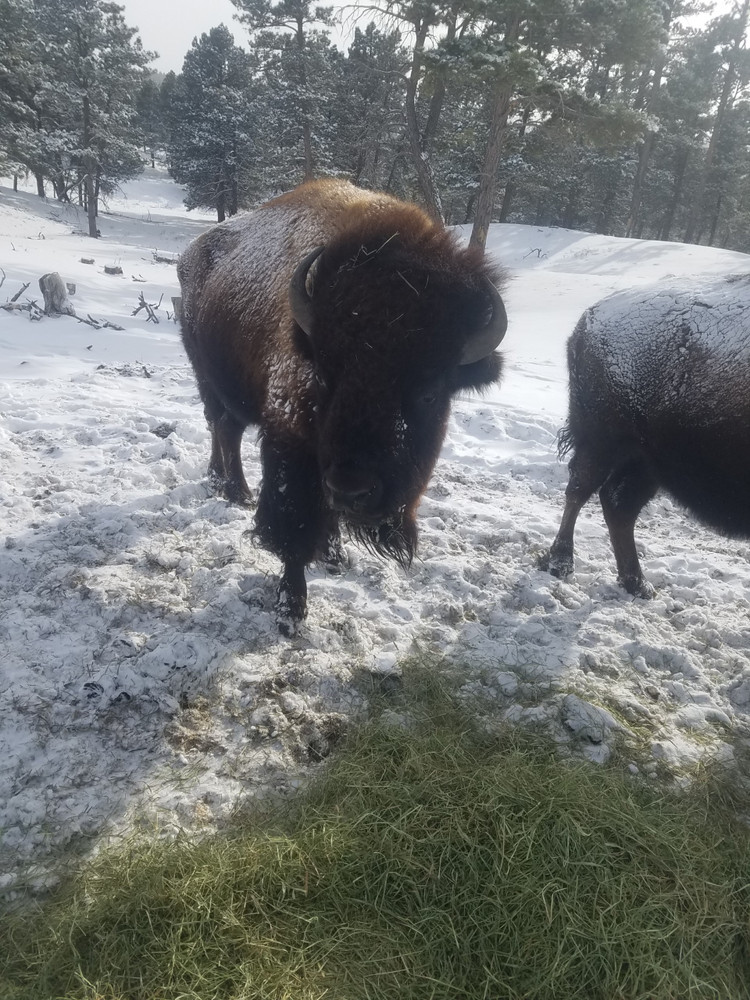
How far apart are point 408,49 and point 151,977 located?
58.7 ft

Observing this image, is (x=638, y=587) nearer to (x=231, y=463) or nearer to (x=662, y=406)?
(x=662, y=406)

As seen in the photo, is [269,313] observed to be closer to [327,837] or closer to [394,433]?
[394,433]

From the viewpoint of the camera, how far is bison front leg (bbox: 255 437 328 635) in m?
3.22

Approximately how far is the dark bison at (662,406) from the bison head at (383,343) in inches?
53.1

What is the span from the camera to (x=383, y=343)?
260 cm

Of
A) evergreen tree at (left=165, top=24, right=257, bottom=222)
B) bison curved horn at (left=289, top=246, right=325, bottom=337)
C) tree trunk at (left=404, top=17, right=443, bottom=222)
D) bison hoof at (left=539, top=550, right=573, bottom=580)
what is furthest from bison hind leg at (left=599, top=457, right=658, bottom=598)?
evergreen tree at (left=165, top=24, right=257, bottom=222)

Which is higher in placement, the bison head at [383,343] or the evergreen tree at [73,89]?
the evergreen tree at [73,89]

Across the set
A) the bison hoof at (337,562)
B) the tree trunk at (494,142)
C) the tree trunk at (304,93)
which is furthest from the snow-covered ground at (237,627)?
the tree trunk at (304,93)

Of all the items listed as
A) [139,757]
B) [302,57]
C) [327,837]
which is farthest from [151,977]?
[302,57]

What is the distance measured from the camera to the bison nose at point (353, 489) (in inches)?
102

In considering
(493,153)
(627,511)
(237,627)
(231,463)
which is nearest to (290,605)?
(237,627)

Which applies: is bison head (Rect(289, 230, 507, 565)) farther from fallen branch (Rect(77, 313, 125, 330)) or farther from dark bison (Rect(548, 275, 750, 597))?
fallen branch (Rect(77, 313, 125, 330))

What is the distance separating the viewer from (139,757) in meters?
2.65

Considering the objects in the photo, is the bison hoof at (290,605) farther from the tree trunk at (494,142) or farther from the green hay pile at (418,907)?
the tree trunk at (494,142)
